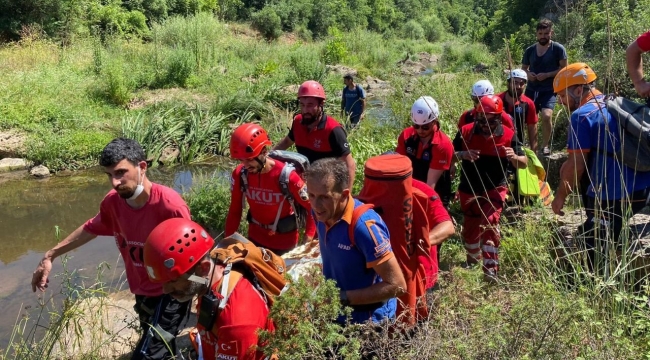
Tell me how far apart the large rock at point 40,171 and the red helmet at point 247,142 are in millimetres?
8992

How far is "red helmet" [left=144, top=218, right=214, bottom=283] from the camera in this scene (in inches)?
89.0

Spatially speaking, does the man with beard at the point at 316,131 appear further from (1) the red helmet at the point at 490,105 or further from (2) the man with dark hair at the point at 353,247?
(2) the man with dark hair at the point at 353,247

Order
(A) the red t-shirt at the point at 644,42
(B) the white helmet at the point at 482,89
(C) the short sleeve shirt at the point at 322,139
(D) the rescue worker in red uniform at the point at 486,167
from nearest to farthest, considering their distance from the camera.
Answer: (A) the red t-shirt at the point at 644,42 < (D) the rescue worker in red uniform at the point at 486,167 < (C) the short sleeve shirt at the point at 322,139 < (B) the white helmet at the point at 482,89

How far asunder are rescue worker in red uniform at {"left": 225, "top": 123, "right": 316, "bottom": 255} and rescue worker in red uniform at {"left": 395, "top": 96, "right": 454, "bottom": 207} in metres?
1.02

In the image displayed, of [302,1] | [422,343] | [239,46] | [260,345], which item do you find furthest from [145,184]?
[302,1]

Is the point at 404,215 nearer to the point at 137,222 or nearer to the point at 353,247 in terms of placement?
the point at 353,247

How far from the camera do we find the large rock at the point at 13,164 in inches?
450

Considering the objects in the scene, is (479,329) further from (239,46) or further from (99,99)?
(239,46)

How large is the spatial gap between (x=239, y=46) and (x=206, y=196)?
19104 millimetres

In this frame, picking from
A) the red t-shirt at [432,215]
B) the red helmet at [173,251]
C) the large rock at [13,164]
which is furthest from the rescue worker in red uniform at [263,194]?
the large rock at [13,164]

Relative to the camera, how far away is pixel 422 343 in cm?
219

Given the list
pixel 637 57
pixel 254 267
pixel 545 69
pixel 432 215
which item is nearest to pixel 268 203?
pixel 432 215

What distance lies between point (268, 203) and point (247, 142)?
A: 0.50 metres

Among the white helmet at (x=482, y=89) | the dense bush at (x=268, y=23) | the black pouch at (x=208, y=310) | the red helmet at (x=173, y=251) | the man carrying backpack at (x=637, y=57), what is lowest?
the dense bush at (x=268, y=23)
